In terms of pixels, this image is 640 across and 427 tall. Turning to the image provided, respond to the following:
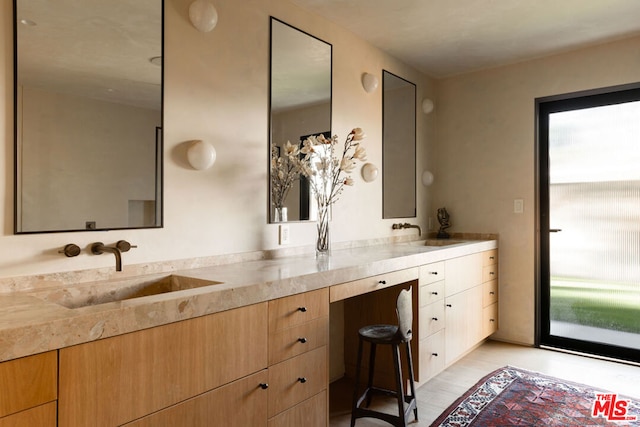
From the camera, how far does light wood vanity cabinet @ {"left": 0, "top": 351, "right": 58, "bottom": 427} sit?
3.13 ft

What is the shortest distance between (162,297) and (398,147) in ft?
8.65

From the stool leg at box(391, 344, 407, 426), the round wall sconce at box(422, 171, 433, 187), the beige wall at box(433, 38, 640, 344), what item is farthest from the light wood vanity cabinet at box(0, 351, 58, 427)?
the beige wall at box(433, 38, 640, 344)

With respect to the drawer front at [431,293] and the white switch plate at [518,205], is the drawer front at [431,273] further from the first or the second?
the white switch plate at [518,205]

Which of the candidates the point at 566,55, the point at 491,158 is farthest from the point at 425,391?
the point at 566,55

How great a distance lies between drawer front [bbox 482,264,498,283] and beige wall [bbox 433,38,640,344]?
8 centimetres

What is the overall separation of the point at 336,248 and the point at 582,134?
90.8 inches

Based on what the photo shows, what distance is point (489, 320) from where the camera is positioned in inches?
141

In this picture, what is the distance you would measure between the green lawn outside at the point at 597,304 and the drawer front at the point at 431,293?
1401 mm

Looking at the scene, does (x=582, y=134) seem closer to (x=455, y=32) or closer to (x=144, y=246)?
(x=455, y=32)

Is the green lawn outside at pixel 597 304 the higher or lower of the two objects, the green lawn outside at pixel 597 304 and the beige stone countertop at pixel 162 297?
the lower

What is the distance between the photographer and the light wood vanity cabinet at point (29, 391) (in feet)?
3.13

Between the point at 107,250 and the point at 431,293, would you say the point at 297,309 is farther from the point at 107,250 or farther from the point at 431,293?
the point at 431,293

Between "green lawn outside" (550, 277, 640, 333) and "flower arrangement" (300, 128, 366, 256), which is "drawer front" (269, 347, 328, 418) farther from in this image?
"green lawn outside" (550, 277, 640, 333)

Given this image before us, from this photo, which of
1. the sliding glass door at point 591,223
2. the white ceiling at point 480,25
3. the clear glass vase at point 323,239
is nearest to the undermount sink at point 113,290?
the clear glass vase at point 323,239
